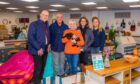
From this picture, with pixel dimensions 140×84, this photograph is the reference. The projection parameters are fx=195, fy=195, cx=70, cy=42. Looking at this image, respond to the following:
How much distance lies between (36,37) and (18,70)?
1.99 feet

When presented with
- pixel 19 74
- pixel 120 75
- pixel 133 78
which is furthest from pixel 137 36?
pixel 19 74

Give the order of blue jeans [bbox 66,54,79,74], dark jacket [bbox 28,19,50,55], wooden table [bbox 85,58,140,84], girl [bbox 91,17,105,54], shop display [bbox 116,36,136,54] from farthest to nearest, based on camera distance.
Answer: shop display [bbox 116,36,136,54] < girl [bbox 91,17,105,54] < blue jeans [bbox 66,54,79,74] < dark jacket [bbox 28,19,50,55] < wooden table [bbox 85,58,140,84]

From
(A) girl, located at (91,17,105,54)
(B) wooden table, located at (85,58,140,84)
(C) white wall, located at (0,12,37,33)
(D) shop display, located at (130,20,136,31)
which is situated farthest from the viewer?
(C) white wall, located at (0,12,37,33)

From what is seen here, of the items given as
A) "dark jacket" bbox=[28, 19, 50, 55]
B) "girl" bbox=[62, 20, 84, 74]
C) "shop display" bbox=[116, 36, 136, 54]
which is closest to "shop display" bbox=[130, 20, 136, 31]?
"shop display" bbox=[116, 36, 136, 54]

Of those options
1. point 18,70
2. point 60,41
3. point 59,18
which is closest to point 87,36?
point 60,41

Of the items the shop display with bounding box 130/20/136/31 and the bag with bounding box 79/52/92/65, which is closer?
the bag with bounding box 79/52/92/65

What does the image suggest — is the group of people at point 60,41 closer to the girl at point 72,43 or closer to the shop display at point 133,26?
the girl at point 72,43

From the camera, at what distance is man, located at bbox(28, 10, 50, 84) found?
319 cm

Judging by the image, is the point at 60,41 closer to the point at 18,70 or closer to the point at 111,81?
the point at 18,70

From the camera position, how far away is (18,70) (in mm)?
3135

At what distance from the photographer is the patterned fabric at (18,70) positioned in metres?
3.00

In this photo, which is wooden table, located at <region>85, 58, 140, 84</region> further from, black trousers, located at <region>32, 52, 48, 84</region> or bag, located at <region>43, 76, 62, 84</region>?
black trousers, located at <region>32, 52, 48, 84</region>

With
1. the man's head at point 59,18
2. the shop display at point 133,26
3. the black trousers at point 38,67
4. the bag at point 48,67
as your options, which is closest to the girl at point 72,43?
the man's head at point 59,18

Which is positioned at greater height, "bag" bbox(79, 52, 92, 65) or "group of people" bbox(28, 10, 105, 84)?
"group of people" bbox(28, 10, 105, 84)
